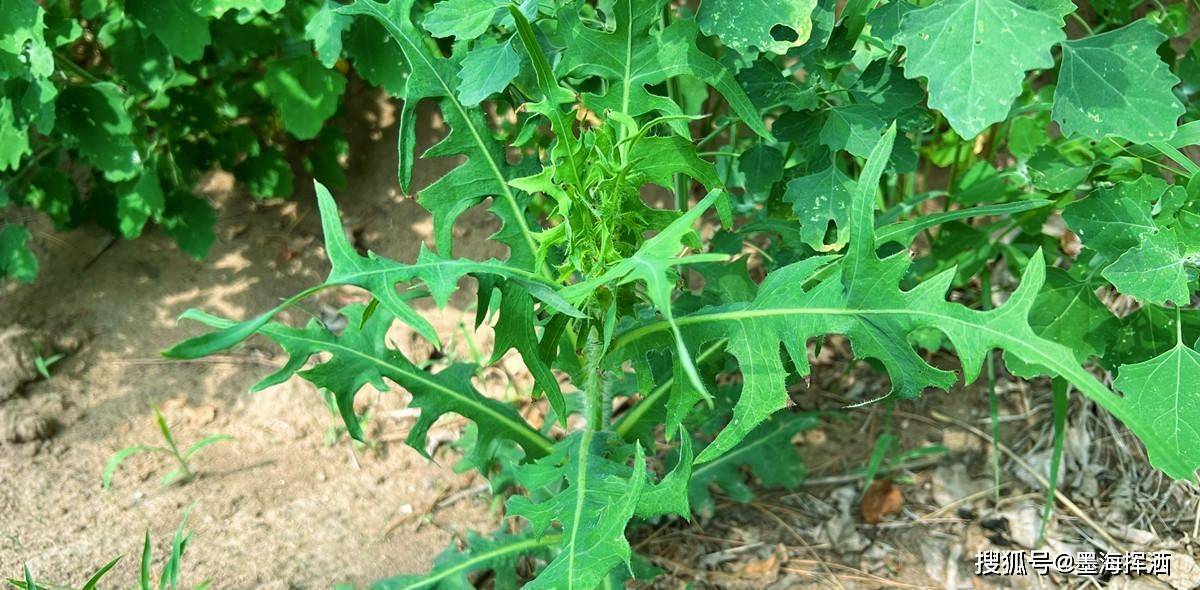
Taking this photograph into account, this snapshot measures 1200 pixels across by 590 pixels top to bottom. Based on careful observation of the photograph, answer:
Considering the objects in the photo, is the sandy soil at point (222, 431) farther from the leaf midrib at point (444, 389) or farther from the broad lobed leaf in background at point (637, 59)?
the broad lobed leaf in background at point (637, 59)

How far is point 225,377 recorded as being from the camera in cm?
284

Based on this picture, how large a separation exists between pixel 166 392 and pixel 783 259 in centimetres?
177

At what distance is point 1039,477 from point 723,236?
1039 mm

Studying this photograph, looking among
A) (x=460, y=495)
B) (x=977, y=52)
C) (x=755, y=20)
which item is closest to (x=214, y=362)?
(x=460, y=495)

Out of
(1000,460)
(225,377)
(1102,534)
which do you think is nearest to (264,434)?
(225,377)

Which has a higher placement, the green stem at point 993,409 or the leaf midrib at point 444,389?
the leaf midrib at point 444,389

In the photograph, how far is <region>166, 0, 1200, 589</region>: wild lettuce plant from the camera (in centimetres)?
153

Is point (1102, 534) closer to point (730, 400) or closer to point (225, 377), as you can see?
point (730, 400)

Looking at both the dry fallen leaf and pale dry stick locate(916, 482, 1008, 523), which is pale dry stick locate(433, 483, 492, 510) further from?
pale dry stick locate(916, 482, 1008, 523)

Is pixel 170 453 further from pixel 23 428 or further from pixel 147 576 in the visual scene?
pixel 147 576

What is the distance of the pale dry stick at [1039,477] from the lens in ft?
Result: 7.43

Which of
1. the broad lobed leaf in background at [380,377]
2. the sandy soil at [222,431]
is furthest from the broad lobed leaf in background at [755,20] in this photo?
the sandy soil at [222,431]

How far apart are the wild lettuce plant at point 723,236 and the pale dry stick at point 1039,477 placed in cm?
50

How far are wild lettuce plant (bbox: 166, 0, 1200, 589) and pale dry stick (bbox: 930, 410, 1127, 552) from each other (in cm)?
50
